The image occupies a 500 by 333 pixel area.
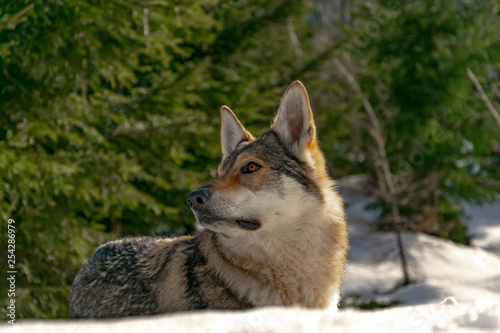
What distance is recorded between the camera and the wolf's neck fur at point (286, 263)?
3131mm

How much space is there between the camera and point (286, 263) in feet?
10.5

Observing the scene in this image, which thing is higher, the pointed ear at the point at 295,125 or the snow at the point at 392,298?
the pointed ear at the point at 295,125

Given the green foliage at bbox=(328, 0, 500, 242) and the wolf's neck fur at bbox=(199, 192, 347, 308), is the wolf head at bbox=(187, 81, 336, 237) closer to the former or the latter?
the wolf's neck fur at bbox=(199, 192, 347, 308)

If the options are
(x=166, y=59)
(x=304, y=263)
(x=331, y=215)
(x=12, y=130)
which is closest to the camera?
(x=304, y=263)

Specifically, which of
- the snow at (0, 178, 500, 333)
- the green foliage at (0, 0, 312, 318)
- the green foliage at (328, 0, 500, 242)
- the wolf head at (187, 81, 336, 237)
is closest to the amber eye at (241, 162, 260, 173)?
the wolf head at (187, 81, 336, 237)

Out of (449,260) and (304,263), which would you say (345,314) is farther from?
(449,260)

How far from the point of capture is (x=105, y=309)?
139 inches

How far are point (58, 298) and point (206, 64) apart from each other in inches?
164

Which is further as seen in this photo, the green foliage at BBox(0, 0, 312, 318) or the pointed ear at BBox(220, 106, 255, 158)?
the green foliage at BBox(0, 0, 312, 318)

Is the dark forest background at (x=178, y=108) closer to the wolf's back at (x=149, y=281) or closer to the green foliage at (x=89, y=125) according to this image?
the green foliage at (x=89, y=125)

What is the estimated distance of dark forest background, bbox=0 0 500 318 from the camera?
5.84 m

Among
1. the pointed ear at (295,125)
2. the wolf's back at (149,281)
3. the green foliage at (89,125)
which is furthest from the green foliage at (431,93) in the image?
the wolf's back at (149,281)

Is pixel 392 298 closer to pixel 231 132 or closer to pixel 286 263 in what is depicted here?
pixel 231 132

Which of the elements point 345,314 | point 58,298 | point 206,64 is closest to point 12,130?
point 58,298
